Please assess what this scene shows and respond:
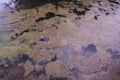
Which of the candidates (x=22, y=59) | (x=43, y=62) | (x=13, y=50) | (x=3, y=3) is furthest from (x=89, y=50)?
(x=3, y=3)

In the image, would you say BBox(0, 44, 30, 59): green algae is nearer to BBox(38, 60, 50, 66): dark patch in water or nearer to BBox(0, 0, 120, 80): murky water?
BBox(0, 0, 120, 80): murky water

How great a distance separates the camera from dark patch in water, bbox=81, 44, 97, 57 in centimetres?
201

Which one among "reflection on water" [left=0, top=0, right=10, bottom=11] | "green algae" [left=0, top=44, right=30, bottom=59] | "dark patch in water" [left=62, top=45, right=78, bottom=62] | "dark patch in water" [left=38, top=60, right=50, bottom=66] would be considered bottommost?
"dark patch in water" [left=38, top=60, right=50, bottom=66]

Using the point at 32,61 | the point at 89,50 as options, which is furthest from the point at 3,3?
the point at 89,50

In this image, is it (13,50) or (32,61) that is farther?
(13,50)

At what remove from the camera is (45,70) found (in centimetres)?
187

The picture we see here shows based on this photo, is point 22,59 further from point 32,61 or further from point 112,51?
point 112,51

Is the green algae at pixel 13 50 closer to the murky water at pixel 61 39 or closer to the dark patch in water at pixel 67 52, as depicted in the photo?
the murky water at pixel 61 39

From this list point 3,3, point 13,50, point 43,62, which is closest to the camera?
point 43,62

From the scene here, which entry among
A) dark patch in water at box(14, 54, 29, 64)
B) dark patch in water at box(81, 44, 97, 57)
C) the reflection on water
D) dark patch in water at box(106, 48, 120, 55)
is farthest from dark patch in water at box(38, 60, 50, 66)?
the reflection on water

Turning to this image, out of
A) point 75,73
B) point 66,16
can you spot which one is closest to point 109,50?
point 75,73

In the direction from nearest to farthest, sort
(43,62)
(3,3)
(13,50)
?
(43,62), (13,50), (3,3)

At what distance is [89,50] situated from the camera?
206cm

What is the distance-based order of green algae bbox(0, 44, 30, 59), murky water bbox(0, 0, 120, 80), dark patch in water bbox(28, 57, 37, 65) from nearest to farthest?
murky water bbox(0, 0, 120, 80), dark patch in water bbox(28, 57, 37, 65), green algae bbox(0, 44, 30, 59)
